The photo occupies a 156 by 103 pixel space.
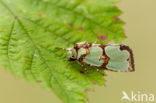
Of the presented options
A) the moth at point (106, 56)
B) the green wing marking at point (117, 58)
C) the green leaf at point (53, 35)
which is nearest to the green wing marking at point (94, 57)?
the moth at point (106, 56)

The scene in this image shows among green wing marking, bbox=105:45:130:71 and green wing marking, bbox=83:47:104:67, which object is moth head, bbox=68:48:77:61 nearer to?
green wing marking, bbox=83:47:104:67

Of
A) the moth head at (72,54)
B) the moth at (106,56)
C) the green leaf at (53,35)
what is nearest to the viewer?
the green leaf at (53,35)

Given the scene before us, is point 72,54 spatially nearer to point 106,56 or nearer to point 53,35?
point 53,35

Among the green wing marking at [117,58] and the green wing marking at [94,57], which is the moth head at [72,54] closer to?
the green wing marking at [94,57]

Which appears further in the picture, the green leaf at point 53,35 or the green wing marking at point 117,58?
the green wing marking at point 117,58

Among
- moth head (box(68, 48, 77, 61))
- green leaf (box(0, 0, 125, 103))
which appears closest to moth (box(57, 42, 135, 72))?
moth head (box(68, 48, 77, 61))

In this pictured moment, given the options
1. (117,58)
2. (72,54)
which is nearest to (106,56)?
(117,58)

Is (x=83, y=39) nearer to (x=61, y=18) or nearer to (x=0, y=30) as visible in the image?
(x=61, y=18)

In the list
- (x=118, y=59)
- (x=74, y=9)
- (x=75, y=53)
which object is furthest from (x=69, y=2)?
(x=118, y=59)
